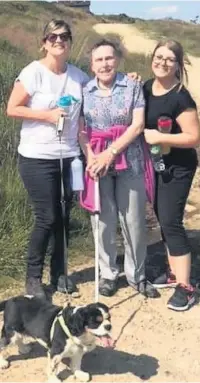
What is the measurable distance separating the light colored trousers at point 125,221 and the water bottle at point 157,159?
139mm

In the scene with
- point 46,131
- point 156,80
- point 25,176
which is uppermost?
point 156,80

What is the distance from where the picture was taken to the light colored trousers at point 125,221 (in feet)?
16.0

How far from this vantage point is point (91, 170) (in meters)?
4.75

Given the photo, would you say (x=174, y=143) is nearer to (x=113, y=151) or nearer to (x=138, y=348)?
(x=113, y=151)

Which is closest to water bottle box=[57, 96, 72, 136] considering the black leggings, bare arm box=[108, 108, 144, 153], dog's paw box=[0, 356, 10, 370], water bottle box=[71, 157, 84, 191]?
water bottle box=[71, 157, 84, 191]

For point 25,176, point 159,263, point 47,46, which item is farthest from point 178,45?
point 159,263

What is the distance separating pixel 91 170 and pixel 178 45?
1060mm

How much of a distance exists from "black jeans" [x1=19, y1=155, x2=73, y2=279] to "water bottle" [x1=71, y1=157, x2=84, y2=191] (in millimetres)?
57

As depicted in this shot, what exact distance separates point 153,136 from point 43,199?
2.97 feet

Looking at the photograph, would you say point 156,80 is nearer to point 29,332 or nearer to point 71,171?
point 71,171

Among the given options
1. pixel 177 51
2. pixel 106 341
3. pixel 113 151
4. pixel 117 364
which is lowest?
pixel 117 364

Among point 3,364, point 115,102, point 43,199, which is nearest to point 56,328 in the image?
point 3,364

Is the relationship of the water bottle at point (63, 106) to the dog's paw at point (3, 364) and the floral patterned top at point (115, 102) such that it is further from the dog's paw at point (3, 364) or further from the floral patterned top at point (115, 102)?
the dog's paw at point (3, 364)

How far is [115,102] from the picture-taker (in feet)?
15.3
